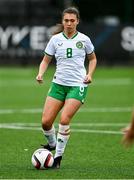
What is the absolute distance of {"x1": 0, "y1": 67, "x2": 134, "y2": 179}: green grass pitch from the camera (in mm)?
11734

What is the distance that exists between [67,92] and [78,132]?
434 centimetres

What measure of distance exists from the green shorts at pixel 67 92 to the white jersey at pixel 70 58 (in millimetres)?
63

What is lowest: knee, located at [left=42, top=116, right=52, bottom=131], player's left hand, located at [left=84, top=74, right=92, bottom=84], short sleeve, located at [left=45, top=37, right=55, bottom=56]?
knee, located at [left=42, top=116, right=52, bottom=131]

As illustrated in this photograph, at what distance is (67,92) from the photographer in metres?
12.3

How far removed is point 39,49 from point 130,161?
73.7ft

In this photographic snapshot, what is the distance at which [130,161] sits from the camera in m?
12.6

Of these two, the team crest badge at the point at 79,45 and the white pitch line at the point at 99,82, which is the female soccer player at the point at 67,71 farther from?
the white pitch line at the point at 99,82

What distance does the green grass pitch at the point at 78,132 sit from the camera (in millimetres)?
11734

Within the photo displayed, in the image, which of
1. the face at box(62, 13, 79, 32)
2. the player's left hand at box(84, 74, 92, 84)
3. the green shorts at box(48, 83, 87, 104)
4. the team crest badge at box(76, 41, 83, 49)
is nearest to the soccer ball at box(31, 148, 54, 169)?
the green shorts at box(48, 83, 87, 104)

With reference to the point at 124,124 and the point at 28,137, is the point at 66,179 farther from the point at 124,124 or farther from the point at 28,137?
the point at 124,124

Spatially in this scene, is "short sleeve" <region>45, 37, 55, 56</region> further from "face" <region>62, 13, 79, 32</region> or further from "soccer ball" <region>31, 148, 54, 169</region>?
"soccer ball" <region>31, 148, 54, 169</region>

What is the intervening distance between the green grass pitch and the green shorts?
1.05m

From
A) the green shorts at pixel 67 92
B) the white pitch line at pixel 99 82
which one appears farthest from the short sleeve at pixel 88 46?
the white pitch line at pixel 99 82

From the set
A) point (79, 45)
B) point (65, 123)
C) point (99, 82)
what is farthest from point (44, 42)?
point (65, 123)
